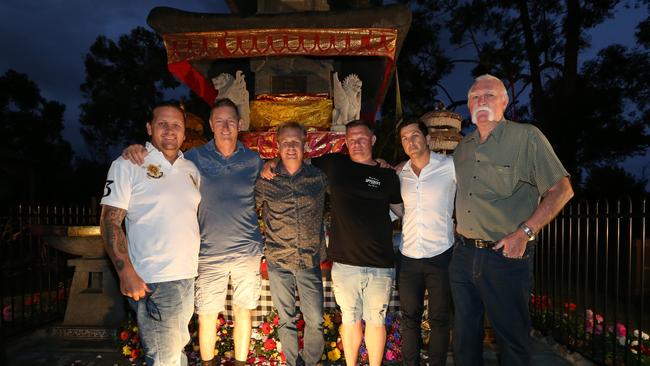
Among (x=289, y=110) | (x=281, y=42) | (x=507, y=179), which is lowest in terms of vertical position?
(x=507, y=179)

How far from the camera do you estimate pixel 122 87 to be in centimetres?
2961

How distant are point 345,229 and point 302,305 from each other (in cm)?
76

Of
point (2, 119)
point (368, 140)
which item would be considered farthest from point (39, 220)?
point (2, 119)

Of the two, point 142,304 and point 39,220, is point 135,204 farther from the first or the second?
point 39,220

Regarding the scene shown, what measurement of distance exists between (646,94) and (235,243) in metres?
18.2

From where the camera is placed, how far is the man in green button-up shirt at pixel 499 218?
106 inches

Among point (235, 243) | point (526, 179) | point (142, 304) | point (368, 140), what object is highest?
point (368, 140)

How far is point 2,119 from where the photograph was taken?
22156mm

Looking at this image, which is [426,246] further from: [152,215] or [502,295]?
[152,215]

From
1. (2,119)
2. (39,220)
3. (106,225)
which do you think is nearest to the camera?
(106,225)

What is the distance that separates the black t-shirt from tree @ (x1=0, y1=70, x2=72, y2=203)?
19966 millimetres

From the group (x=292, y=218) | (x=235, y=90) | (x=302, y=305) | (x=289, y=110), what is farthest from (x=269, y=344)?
(x=235, y=90)

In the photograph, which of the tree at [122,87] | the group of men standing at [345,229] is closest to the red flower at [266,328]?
the group of men standing at [345,229]

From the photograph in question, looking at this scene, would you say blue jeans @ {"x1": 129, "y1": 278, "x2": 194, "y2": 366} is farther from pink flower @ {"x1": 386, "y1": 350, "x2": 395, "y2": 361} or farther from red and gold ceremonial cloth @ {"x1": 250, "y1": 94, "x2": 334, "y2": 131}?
red and gold ceremonial cloth @ {"x1": 250, "y1": 94, "x2": 334, "y2": 131}
